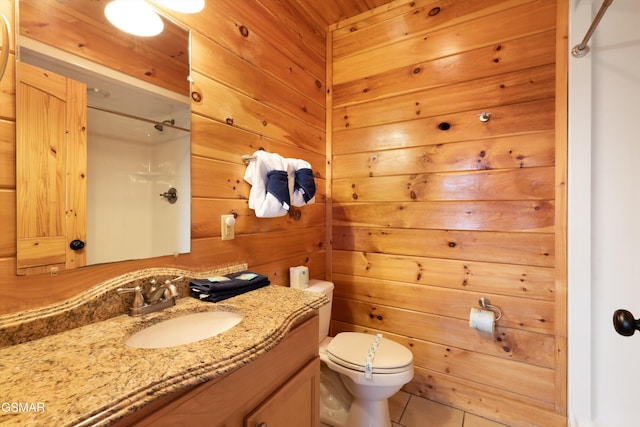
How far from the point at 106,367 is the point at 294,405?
589 millimetres

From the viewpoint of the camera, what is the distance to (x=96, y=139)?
898 mm

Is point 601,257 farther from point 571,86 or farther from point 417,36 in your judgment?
point 417,36

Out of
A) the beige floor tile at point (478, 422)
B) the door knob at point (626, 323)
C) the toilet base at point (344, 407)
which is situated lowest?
the beige floor tile at point (478, 422)

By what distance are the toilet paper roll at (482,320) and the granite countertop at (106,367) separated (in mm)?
1126

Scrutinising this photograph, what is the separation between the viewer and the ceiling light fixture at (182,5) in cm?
102

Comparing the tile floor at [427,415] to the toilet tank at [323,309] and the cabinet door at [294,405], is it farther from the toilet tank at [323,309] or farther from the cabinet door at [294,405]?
the cabinet door at [294,405]

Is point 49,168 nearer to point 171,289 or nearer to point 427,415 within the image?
point 171,289

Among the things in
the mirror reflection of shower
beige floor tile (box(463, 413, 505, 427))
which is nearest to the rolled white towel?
the mirror reflection of shower

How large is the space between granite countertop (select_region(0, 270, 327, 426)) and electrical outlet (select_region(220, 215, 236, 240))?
0.47 metres

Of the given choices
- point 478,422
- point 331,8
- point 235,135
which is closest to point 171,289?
point 235,135

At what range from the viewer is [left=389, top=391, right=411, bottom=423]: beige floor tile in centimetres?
158

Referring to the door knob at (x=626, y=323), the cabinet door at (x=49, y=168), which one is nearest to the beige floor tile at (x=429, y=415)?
the door knob at (x=626, y=323)

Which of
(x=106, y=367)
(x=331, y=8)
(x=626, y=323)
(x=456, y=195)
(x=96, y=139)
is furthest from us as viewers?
(x=331, y=8)

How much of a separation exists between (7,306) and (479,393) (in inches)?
83.7
